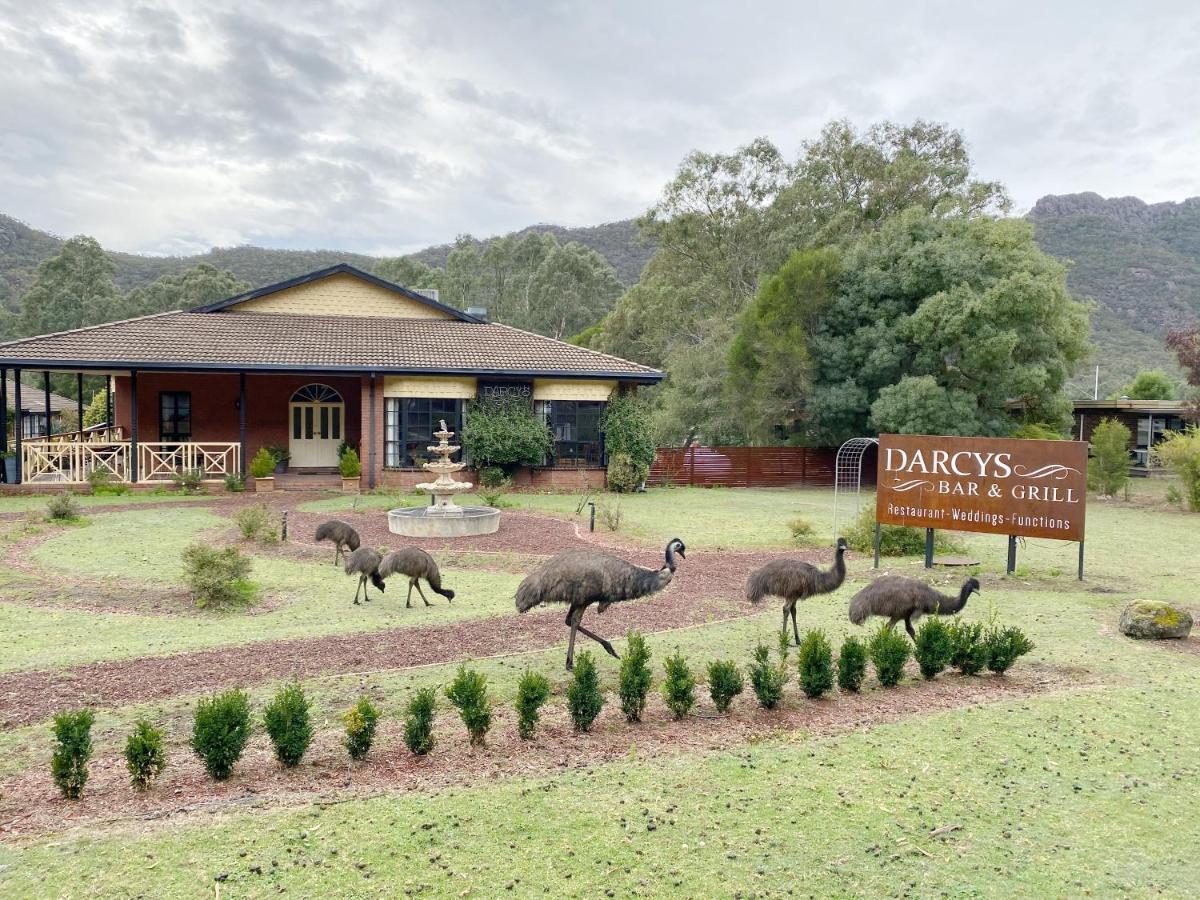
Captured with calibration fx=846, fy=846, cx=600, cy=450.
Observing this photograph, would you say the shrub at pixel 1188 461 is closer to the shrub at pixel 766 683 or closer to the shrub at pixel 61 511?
the shrub at pixel 766 683

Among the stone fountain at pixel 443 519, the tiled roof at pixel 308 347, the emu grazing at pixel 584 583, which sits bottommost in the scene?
the stone fountain at pixel 443 519

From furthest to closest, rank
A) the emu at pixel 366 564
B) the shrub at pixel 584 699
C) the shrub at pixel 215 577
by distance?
1. the emu at pixel 366 564
2. the shrub at pixel 215 577
3. the shrub at pixel 584 699

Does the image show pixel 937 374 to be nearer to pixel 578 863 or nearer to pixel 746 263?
pixel 746 263

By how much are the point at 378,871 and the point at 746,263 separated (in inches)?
1656

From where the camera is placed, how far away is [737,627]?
10.2 metres

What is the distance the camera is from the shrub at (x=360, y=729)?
584 centimetres

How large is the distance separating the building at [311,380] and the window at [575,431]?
0.04m

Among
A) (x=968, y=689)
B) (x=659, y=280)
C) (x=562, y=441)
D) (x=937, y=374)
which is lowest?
(x=968, y=689)

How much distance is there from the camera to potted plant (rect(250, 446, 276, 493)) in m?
23.5

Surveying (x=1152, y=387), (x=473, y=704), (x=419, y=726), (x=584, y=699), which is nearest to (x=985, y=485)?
(x=584, y=699)

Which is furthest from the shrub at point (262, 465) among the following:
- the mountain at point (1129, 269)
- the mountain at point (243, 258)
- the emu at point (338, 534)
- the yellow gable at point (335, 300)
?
the mountain at point (1129, 269)

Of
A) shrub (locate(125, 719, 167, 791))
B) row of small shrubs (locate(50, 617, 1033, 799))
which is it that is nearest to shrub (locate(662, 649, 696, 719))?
row of small shrubs (locate(50, 617, 1033, 799))

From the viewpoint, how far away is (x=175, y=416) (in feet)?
87.5

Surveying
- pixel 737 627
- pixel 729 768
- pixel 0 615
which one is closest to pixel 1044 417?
pixel 737 627
